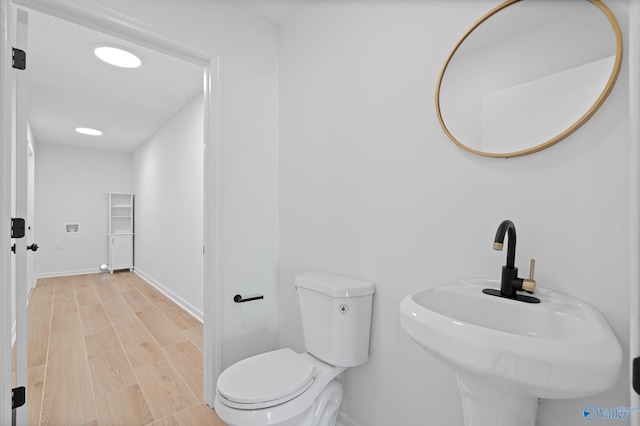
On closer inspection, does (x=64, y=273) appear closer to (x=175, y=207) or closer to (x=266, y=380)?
(x=175, y=207)

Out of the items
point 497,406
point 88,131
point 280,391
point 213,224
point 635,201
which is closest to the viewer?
point 635,201

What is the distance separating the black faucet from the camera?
2.85 ft

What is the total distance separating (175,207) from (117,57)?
1.80 m

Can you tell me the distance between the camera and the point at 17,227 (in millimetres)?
1254

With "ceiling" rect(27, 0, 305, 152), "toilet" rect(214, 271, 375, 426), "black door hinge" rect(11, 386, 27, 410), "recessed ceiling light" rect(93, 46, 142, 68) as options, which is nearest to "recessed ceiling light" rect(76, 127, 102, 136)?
"ceiling" rect(27, 0, 305, 152)

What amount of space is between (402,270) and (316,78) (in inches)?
46.1

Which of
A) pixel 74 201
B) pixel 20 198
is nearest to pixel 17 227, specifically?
pixel 20 198

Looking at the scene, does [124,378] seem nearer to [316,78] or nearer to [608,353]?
[316,78]

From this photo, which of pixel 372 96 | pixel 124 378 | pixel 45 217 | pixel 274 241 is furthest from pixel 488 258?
pixel 45 217

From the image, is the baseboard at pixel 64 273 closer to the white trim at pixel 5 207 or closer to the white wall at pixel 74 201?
the white wall at pixel 74 201

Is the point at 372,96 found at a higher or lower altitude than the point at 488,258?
higher

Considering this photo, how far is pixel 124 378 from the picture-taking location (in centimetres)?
200

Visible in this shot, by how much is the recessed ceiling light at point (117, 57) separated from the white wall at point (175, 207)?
26.8 inches

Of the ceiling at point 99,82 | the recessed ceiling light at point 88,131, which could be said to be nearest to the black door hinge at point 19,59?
the ceiling at point 99,82
